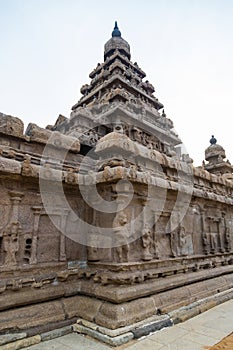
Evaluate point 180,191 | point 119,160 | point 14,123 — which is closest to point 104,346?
point 119,160

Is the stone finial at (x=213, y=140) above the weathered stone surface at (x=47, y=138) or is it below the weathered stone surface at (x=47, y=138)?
above

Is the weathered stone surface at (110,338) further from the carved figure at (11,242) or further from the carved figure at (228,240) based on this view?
the carved figure at (228,240)

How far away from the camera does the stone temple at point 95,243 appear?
366 centimetres

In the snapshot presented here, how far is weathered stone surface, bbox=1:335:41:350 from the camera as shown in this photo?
121 inches

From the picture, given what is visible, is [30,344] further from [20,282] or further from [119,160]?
[119,160]

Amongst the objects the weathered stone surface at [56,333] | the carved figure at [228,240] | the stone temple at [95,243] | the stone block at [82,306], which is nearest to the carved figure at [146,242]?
the stone temple at [95,243]

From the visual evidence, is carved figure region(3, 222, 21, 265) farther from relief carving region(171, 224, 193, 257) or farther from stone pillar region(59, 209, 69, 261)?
relief carving region(171, 224, 193, 257)

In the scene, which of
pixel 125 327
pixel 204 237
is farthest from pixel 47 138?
pixel 204 237

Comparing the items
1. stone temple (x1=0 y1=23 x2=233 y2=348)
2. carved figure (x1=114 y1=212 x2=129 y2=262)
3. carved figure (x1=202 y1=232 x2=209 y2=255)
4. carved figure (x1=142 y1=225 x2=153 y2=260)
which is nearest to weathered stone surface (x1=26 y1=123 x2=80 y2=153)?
stone temple (x1=0 y1=23 x2=233 y2=348)

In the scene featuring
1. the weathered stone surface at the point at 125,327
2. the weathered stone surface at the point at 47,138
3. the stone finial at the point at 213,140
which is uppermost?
the stone finial at the point at 213,140

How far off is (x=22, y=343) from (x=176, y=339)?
7.07 feet

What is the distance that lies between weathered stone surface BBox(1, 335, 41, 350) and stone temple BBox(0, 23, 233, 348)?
2 centimetres

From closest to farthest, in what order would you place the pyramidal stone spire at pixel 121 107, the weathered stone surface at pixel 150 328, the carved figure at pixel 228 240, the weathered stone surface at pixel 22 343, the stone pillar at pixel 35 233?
1. the weathered stone surface at pixel 22 343
2. the weathered stone surface at pixel 150 328
3. the stone pillar at pixel 35 233
4. the carved figure at pixel 228 240
5. the pyramidal stone spire at pixel 121 107

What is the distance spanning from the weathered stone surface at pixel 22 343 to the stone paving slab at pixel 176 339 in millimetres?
65
